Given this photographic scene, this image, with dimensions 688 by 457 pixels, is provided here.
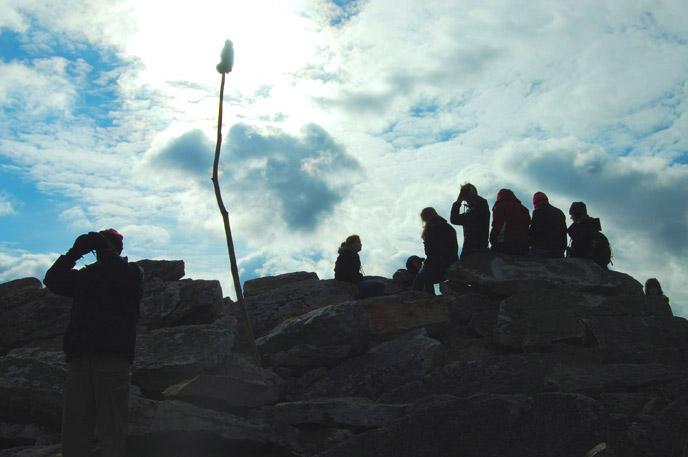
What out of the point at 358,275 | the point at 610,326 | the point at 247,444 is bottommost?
the point at 247,444

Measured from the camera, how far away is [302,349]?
10672mm

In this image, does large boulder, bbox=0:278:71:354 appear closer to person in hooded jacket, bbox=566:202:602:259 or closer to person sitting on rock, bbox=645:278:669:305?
person in hooded jacket, bbox=566:202:602:259

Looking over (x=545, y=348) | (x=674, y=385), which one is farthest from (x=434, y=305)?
(x=674, y=385)

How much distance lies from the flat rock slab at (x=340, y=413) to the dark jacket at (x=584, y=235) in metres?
6.42

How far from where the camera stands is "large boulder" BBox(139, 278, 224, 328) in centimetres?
1233

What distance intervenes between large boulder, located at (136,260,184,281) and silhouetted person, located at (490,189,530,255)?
6.27 m

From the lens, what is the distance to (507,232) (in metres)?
12.6

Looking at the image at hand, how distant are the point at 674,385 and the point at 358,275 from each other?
8.22 m

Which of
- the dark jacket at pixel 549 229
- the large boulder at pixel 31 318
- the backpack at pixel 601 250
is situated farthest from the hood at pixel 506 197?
the large boulder at pixel 31 318

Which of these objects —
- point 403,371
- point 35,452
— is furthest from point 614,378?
point 35,452

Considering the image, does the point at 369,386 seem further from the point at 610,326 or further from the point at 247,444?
the point at 610,326

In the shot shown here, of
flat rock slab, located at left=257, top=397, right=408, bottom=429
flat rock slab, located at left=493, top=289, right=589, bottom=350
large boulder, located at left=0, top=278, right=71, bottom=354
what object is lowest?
flat rock slab, located at left=257, top=397, right=408, bottom=429

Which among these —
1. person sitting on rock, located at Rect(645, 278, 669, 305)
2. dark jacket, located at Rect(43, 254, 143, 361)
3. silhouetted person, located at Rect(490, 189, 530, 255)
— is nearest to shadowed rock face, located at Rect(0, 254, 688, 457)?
silhouetted person, located at Rect(490, 189, 530, 255)

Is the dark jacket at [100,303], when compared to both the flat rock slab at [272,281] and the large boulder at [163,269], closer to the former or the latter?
the large boulder at [163,269]
